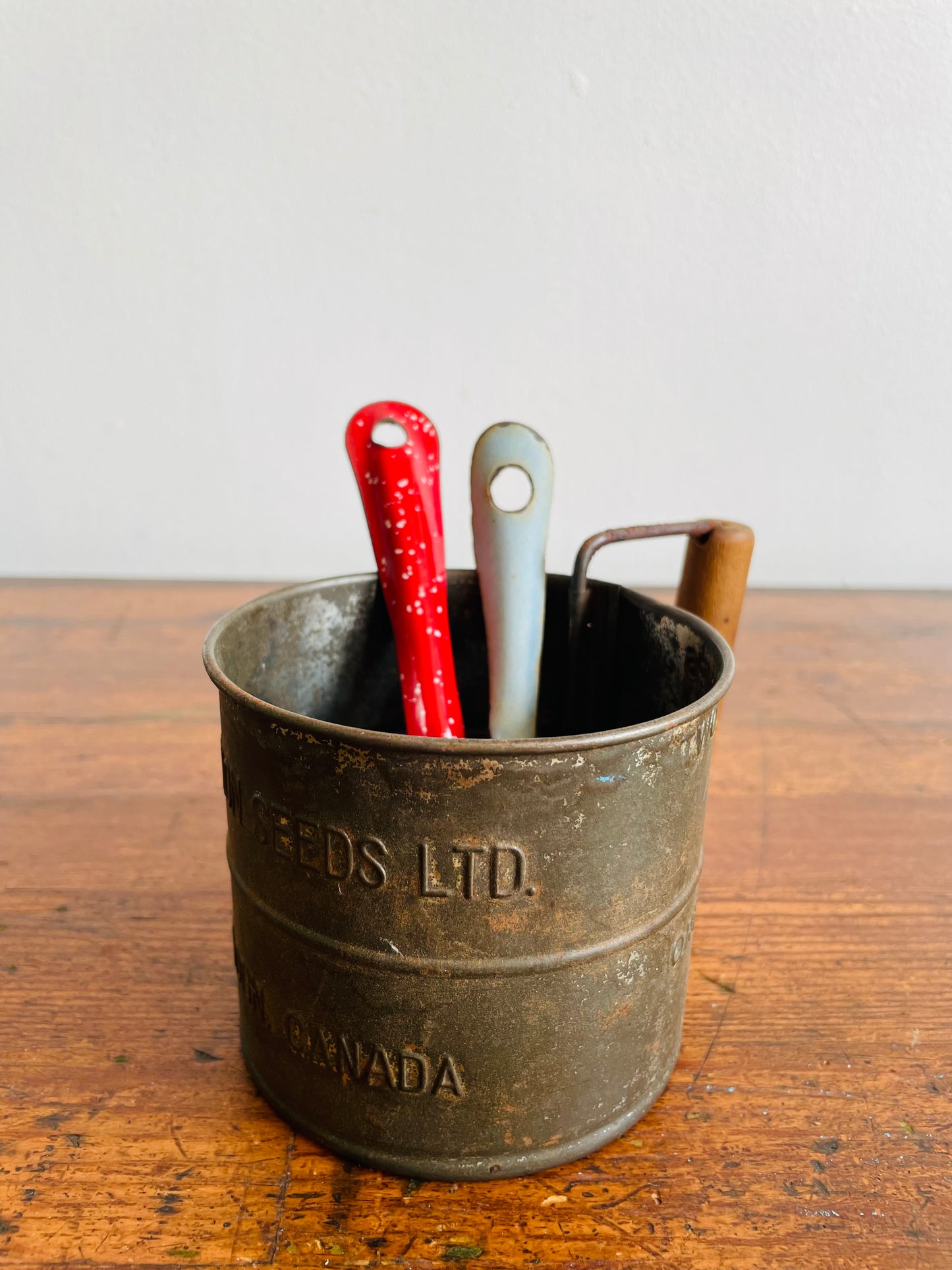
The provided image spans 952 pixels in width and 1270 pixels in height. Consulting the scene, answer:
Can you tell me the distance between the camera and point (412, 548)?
17.6 inches

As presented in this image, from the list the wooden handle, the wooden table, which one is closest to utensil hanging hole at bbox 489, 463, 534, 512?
the wooden table

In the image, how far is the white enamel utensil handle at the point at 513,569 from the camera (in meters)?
0.44

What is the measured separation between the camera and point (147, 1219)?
0.36 m

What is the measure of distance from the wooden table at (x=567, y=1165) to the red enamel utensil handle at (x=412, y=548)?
16 cm

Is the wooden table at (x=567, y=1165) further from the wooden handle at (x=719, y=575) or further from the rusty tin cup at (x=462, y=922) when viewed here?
the wooden handle at (x=719, y=575)

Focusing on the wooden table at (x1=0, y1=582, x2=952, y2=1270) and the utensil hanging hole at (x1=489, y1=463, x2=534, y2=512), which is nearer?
the wooden table at (x1=0, y1=582, x2=952, y2=1270)

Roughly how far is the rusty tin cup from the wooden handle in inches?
1.8

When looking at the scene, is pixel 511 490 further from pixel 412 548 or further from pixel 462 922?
pixel 462 922

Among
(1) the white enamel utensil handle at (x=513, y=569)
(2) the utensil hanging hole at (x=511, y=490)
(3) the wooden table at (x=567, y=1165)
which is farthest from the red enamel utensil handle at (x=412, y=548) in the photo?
(2) the utensil hanging hole at (x=511, y=490)

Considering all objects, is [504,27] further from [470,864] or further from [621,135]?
[470,864]

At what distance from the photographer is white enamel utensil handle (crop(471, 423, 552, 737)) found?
44 cm

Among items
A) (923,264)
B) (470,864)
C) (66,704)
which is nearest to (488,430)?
(470,864)

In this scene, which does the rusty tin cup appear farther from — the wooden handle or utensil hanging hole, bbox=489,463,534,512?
utensil hanging hole, bbox=489,463,534,512

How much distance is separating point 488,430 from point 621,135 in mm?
699
